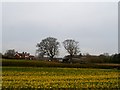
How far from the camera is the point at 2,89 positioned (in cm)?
1355

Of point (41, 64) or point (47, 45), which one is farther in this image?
point (47, 45)

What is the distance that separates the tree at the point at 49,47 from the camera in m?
86.8

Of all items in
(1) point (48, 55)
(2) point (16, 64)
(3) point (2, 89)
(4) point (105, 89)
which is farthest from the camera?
(1) point (48, 55)

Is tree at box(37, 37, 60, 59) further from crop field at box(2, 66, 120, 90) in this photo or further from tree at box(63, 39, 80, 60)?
crop field at box(2, 66, 120, 90)

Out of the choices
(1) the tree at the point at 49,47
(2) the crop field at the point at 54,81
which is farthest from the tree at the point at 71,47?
(2) the crop field at the point at 54,81

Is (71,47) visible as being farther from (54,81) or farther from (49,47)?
(54,81)

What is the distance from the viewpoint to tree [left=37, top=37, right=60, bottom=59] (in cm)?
8681

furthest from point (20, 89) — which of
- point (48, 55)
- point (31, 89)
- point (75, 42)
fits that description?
point (75, 42)

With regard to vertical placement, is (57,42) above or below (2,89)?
above

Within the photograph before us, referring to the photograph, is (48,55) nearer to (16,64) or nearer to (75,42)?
(75,42)

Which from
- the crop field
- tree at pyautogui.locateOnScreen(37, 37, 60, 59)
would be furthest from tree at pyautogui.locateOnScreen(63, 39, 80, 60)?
the crop field

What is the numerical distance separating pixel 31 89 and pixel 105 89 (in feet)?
13.5

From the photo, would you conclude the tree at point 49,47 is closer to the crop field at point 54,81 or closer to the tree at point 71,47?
the tree at point 71,47

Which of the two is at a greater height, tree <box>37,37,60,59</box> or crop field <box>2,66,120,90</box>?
tree <box>37,37,60,59</box>
